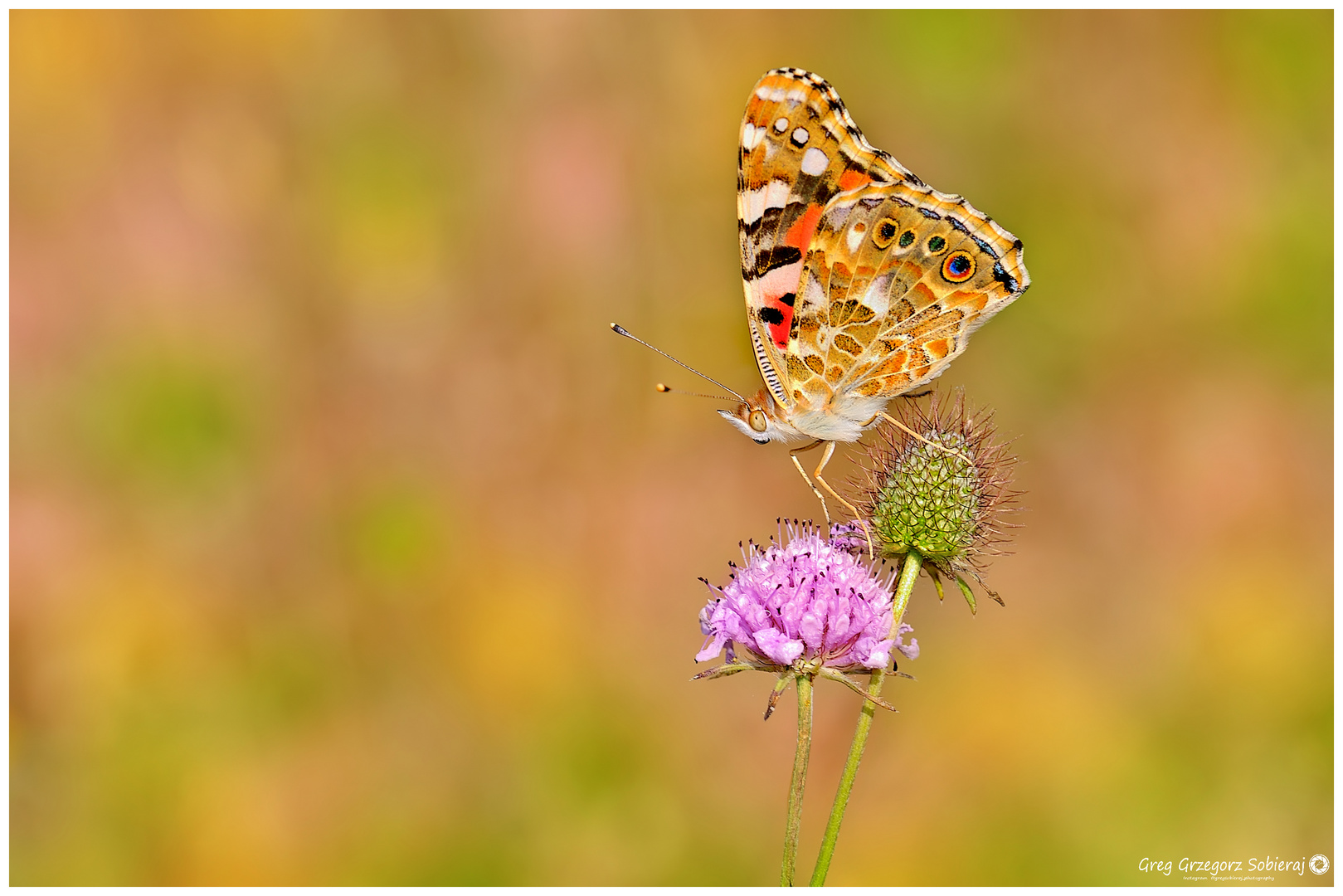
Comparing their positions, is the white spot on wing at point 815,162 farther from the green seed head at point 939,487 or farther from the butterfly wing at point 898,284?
the green seed head at point 939,487

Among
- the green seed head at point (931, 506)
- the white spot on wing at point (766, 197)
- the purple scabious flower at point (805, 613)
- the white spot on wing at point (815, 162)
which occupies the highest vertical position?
the white spot on wing at point (815, 162)

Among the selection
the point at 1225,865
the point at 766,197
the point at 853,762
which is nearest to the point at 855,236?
the point at 766,197

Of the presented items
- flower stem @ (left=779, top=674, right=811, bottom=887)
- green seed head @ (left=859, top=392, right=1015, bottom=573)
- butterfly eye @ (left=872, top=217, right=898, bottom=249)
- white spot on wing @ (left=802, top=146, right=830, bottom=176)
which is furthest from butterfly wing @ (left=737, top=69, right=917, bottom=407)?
flower stem @ (left=779, top=674, right=811, bottom=887)

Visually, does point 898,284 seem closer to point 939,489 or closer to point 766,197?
point 766,197

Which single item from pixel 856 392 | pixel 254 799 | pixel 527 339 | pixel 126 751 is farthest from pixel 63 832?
pixel 856 392

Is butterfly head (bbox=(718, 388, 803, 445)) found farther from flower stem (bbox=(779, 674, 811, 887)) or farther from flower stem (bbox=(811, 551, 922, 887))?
flower stem (bbox=(779, 674, 811, 887))

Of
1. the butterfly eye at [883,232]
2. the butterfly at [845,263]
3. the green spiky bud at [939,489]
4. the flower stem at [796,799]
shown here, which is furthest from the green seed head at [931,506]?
the butterfly eye at [883,232]

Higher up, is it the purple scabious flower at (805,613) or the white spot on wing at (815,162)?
the white spot on wing at (815,162)
